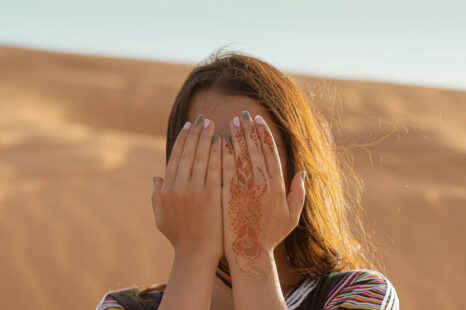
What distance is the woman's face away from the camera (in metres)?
2.33

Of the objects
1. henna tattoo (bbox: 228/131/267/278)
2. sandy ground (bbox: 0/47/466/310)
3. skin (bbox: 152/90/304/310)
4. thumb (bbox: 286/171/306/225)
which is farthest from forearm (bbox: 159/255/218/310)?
sandy ground (bbox: 0/47/466/310)

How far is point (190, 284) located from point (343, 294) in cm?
57

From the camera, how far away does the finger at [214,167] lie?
2.17m

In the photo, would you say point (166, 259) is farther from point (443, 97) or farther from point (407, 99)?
point (443, 97)

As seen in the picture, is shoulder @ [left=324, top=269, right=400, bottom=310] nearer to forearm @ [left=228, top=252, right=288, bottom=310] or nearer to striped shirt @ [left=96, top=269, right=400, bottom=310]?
striped shirt @ [left=96, top=269, right=400, bottom=310]

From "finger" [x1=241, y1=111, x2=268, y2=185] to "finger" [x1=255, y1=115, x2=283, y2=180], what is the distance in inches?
0.7

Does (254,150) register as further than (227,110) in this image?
No

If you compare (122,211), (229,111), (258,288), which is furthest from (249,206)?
(122,211)

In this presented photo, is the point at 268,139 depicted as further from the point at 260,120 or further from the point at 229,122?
the point at 229,122

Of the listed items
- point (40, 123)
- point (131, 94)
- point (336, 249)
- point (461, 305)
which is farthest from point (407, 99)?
point (336, 249)

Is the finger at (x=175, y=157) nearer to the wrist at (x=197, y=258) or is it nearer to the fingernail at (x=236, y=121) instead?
the fingernail at (x=236, y=121)

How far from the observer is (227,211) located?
2145mm

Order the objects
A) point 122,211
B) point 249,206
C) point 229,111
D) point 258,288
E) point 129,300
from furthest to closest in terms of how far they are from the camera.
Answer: point 122,211
point 229,111
point 129,300
point 249,206
point 258,288

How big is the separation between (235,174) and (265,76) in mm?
478
